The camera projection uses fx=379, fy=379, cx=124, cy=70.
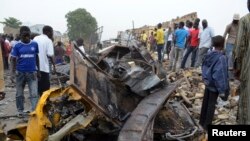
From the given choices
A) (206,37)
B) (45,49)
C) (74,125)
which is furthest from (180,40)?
(74,125)

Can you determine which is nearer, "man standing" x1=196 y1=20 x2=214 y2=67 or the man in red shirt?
"man standing" x1=196 y1=20 x2=214 y2=67

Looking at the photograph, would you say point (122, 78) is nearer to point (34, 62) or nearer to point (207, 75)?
point (207, 75)

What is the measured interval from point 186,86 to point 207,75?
178 inches

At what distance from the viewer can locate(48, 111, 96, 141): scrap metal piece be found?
468cm

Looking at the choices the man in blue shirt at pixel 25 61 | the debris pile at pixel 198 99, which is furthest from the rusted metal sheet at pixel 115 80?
the debris pile at pixel 198 99

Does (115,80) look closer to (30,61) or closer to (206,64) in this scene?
(206,64)

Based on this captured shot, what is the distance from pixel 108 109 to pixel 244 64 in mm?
2062

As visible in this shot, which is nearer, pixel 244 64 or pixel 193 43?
pixel 244 64

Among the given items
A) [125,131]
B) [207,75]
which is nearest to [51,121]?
[125,131]

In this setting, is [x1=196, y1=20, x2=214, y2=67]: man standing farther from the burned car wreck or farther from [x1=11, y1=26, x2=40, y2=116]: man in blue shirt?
[x1=11, y1=26, x2=40, y2=116]: man in blue shirt

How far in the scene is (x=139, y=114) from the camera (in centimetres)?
513

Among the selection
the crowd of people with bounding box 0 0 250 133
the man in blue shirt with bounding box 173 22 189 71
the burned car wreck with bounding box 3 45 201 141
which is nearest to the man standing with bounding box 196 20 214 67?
the crowd of people with bounding box 0 0 250 133

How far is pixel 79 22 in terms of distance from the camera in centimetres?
5956

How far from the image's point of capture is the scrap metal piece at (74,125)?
184 inches
